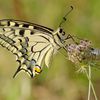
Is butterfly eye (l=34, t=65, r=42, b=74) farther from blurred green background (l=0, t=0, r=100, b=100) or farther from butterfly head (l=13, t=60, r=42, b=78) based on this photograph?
blurred green background (l=0, t=0, r=100, b=100)

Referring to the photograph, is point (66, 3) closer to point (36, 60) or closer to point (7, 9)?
point (7, 9)

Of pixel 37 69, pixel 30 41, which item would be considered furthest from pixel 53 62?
pixel 37 69

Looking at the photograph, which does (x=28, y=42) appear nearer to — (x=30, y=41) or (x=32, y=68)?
(x=30, y=41)

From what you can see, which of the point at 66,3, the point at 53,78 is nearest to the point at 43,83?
the point at 53,78

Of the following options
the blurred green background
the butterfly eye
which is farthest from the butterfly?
the blurred green background

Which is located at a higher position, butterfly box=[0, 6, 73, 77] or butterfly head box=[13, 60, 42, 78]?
butterfly box=[0, 6, 73, 77]

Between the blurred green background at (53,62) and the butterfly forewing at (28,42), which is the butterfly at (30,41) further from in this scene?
the blurred green background at (53,62)
